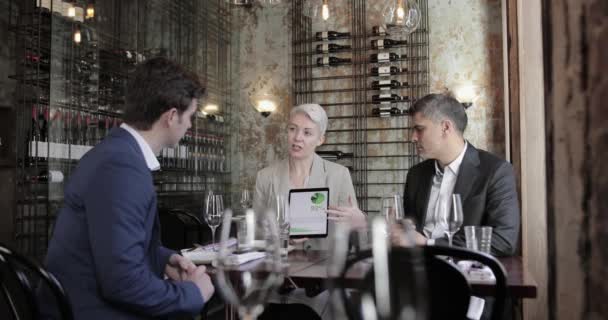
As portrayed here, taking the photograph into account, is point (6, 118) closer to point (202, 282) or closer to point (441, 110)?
point (441, 110)

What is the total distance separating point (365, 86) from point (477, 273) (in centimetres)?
584

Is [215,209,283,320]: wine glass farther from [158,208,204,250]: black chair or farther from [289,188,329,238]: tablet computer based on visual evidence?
[158,208,204,250]: black chair

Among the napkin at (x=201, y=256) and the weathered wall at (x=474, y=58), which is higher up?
the weathered wall at (x=474, y=58)

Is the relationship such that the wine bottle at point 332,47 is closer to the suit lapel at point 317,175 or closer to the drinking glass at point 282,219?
the suit lapel at point 317,175

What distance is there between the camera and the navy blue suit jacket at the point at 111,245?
1.60 m

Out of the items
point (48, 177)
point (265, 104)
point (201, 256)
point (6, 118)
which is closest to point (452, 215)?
point (201, 256)

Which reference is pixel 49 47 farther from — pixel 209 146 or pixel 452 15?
pixel 452 15

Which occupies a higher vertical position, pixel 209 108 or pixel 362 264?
pixel 209 108

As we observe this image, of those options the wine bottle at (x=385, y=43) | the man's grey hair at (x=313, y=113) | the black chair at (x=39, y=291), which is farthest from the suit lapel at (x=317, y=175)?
the wine bottle at (x=385, y=43)

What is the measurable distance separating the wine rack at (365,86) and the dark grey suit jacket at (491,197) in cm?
454

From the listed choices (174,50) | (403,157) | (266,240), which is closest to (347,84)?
(403,157)

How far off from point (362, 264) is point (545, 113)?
1.02 feet

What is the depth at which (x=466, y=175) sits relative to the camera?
2875 millimetres

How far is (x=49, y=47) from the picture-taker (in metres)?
5.36
